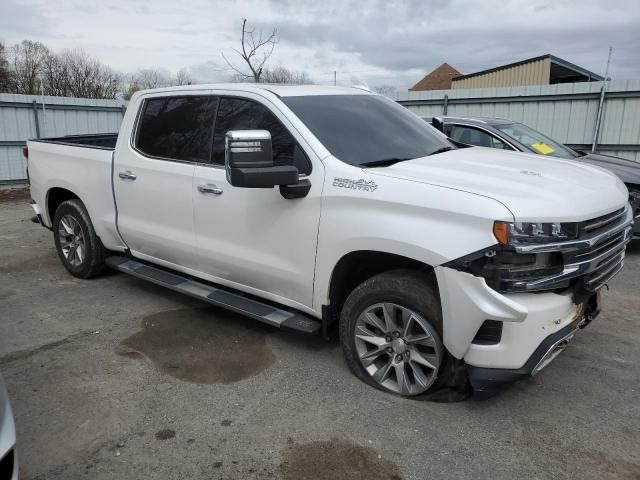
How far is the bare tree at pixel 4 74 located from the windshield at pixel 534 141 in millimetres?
32123

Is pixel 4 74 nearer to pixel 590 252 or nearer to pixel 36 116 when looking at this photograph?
pixel 36 116

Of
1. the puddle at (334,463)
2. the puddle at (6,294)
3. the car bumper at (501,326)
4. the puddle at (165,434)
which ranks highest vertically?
the car bumper at (501,326)

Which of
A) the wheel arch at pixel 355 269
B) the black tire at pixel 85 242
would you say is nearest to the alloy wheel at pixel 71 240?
the black tire at pixel 85 242

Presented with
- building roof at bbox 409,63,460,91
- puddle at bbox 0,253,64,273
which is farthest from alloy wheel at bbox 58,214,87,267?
building roof at bbox 409,63,460,91

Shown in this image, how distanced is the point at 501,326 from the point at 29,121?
42.7 feet

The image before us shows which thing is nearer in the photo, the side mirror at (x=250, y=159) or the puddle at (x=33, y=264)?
the side mirror at (x=250, y=159)

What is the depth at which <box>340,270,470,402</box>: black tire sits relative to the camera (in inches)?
125

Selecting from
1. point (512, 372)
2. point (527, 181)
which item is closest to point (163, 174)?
point (527, 181)

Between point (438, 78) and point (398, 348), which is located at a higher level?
point (438, 78)

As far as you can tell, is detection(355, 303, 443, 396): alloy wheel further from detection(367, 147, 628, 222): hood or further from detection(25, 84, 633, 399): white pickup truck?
detection(367, 147, 628, 222): hood

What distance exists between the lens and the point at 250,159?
3.27 meters

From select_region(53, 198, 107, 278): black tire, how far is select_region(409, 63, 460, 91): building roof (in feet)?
125

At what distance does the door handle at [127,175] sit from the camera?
15.7 feet

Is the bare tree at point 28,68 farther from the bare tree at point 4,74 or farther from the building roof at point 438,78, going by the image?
the building roof at point 438,78
